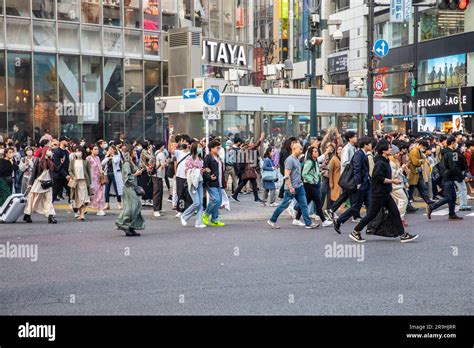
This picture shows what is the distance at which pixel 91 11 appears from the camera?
35.9 m

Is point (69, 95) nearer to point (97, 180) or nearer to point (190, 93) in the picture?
point (190, 93)

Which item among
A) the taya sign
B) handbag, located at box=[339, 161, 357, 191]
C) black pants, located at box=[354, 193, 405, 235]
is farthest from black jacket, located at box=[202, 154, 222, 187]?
the taya sign

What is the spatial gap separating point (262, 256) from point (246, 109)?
15.4 m

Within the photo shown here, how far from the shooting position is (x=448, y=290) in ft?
29.5

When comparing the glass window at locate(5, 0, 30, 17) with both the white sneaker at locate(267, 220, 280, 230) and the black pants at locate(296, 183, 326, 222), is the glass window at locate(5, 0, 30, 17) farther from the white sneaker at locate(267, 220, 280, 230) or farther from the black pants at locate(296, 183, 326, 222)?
the black pants at locate(296, 183, 326, 222)

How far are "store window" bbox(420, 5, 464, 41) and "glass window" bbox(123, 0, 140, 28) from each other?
24.3 m

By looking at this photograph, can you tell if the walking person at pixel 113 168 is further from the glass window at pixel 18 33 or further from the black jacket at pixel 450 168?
the glass window at pixel 18 33

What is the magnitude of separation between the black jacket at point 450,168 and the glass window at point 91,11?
22.6 m

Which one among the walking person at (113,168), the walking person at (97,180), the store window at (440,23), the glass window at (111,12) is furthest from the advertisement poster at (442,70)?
the walking person at (97,180)

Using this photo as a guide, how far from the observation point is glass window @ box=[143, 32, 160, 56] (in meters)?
38.2

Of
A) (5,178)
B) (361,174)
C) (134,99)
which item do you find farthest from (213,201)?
(134,99)

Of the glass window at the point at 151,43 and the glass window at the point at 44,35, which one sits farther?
the glass window at the point at 151,43

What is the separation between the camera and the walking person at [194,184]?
53.4 ft

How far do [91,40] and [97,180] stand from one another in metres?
18.4
